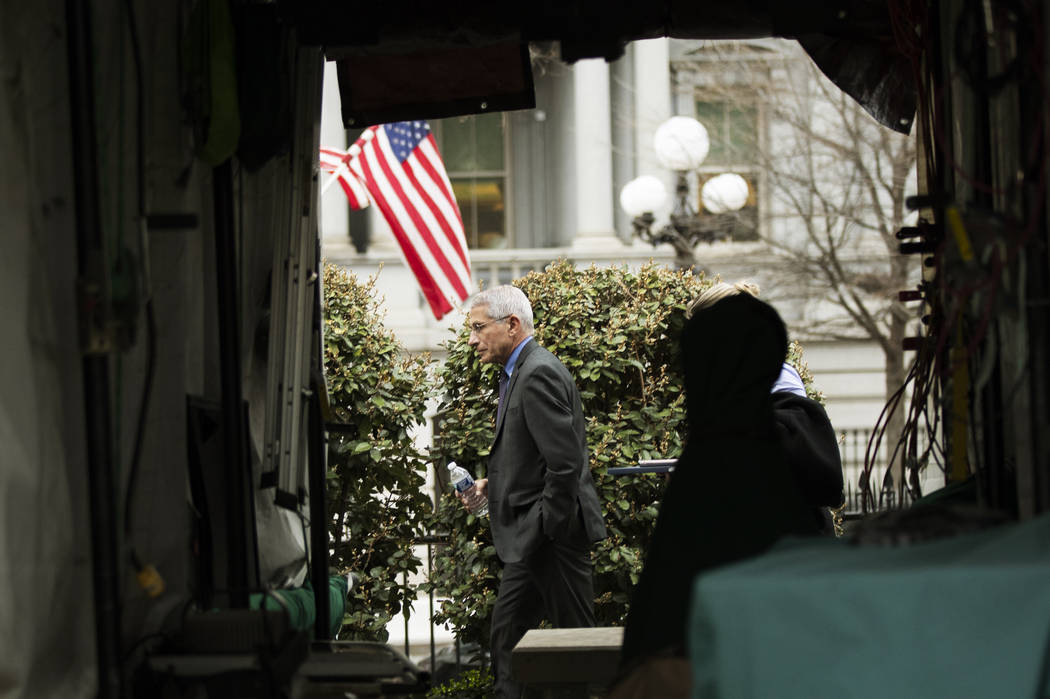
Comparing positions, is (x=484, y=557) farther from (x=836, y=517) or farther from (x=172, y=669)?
(x=172, y=669)

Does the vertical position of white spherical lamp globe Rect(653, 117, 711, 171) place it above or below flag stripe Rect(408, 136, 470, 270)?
above

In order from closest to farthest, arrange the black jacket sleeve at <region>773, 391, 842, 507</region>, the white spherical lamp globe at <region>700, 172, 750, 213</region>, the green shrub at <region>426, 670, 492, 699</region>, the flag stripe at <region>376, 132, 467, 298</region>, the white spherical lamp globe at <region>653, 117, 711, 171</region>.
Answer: the black jacket sleeve at <region>773, 391, 842, 507</region> < the green shrub at <region>426, 670, 492, 699</region> < the flag stripe at <region>376, 132, 467, 298</region> < the white spherical lamp globe at <region>653, 117, 711, 171</region> < the white spherical lamp globe at <region>700, 172, 750, 213</region>

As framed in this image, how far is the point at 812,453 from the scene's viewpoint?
5.54 meters

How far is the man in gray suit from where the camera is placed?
6.63 metres

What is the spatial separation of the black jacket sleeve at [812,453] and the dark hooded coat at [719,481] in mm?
1924

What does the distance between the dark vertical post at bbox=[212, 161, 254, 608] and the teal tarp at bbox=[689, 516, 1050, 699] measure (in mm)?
2014

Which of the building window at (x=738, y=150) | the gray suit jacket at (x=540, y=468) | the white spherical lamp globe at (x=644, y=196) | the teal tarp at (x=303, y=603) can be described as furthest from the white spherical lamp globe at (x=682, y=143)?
the teal tarp at (x=303, y=603)

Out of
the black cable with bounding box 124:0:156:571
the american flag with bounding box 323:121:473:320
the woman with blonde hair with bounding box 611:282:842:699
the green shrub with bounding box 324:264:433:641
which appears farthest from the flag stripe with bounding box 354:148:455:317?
the woman with blonde hair with bounding box 611:282:842:699

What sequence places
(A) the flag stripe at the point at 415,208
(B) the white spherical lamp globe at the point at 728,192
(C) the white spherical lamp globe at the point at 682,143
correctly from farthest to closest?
(B) the white spherical lamp globe at the point at 728,192 < (C) the white spherical lamp globe at the point at 682,143 < (A) the flag stripe at the point at 415,208

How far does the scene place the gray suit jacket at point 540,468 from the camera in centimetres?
661

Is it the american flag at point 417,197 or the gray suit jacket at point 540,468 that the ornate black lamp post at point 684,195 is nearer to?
the american flag at point 417,197

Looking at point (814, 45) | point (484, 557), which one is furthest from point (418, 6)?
point (484, 557)

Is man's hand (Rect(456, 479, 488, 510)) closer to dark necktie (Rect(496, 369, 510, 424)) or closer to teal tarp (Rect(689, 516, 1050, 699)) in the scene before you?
dark necktie (Rect(496, 369, 510, 424))

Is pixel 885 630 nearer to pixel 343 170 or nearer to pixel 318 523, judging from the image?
pixel 318 523
